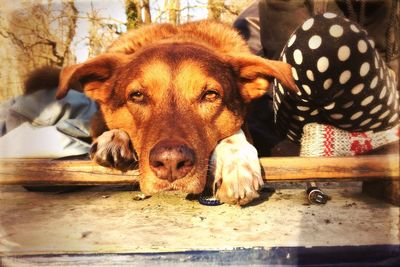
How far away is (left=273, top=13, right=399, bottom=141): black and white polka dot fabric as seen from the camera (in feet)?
7.07

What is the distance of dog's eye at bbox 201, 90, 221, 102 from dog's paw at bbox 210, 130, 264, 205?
0.34 m

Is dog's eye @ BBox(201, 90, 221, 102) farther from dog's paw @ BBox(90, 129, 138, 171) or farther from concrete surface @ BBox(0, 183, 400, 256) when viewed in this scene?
concrete surface @ BBox(0, 183, 400, 256)

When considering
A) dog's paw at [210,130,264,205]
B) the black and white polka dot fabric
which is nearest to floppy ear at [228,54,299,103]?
the black and white polka dot fabric

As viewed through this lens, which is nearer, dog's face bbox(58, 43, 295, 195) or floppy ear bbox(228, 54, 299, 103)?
dog's face bbox(58, 43, 295, 195)

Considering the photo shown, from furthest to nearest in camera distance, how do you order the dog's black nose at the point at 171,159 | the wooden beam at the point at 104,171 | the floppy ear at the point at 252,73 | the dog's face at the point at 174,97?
1. the floppy ear at the point at 252,73
2. the wooden beam at the point at 104,171
3. the dog's face at the point at 174,97
4. the dog's black nose at the point at 171,159

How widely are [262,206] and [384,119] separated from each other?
0.93 m

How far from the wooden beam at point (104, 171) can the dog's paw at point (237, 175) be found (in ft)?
0.47

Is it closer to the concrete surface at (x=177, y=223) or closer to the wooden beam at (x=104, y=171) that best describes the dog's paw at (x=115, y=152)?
the wooden beam at (x=104, y=171)

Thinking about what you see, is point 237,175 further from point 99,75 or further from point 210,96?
point 99,75

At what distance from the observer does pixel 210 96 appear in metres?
2.45

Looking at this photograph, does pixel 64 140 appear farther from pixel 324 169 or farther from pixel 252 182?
pixel 324 169

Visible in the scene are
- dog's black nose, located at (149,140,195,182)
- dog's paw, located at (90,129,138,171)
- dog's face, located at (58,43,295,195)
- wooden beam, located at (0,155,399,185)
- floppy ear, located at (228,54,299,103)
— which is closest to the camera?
dog's black nose, located at (149,140,195,182)

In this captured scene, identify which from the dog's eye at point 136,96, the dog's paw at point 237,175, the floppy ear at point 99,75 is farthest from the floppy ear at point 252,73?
the floppy ear at point 99,75

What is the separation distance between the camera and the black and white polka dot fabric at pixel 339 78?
216 cm
